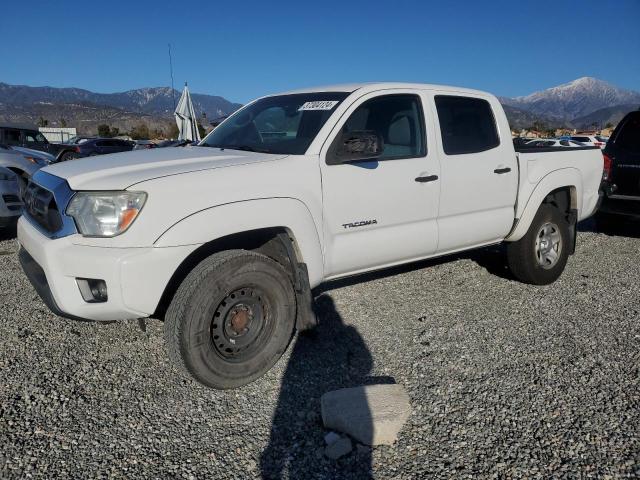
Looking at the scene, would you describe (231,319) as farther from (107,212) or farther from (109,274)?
(107,212)

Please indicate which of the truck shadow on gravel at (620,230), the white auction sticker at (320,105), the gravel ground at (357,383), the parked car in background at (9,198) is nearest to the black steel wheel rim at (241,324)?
the gravel ground at (357,383)

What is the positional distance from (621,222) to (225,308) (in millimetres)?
7108

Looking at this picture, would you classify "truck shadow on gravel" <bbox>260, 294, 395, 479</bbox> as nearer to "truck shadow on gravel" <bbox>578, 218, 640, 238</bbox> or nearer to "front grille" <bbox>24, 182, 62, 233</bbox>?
"front grille" <bbox>24, 182, 62, 233</bbox>

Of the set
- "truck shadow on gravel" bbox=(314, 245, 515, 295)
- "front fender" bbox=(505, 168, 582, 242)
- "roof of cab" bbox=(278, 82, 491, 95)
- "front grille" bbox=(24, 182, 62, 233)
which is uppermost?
"roof of cab" bbox=(278, 82, 491, 95)

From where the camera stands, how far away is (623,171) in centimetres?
639

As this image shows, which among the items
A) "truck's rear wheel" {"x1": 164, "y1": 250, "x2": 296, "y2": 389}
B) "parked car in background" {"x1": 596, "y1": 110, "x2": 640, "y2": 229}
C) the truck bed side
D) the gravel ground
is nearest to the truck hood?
"truck's rear wheel" {"x1": 164, "y1": 250, "x2": 296, "y2": 389}

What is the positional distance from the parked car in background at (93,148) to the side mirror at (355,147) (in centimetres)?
1941

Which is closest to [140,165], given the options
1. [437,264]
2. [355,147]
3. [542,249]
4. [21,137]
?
[355,147]

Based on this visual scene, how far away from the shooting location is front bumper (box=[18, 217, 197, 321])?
2496 mm

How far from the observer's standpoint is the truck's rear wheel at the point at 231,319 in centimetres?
269

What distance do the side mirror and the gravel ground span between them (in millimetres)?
1391

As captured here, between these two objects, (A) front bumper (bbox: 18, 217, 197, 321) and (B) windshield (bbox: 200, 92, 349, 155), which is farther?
(B) windshield (bbox: 200, 92, 349, 155)

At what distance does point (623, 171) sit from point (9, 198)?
26.4ft

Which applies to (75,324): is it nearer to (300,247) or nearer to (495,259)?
(300,247)
